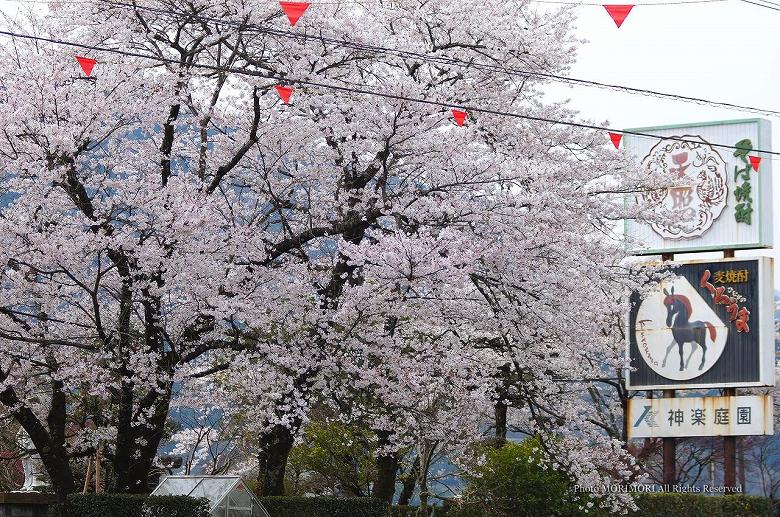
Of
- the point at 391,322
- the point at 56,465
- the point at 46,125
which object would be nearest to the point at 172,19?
the point at 46,125

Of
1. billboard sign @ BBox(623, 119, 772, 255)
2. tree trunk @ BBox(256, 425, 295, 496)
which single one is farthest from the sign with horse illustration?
tree trunk @ BBox(256, 425, 295, 496)

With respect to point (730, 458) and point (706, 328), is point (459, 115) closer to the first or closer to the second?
point (706, 328)

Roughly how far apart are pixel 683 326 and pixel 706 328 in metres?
0.52

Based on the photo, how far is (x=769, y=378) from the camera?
21438mm

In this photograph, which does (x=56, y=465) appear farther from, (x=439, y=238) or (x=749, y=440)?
(x=749, y=440)

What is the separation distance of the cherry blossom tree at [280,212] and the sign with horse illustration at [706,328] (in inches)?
301

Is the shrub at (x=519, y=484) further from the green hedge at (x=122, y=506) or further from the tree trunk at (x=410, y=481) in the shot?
the green hedge at (x=122, y=506)

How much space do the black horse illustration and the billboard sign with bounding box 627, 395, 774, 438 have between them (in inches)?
33.4

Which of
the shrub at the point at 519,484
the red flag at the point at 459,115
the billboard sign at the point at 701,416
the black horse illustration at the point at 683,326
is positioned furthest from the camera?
the black horse illustration at the point at 683,326

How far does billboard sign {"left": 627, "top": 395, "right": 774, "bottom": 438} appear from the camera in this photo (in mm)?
21297

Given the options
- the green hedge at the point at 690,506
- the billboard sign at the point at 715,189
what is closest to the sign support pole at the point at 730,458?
the green hedge at the point at 690,506

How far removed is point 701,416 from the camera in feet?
71.7

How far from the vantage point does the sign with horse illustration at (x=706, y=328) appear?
21.7 m

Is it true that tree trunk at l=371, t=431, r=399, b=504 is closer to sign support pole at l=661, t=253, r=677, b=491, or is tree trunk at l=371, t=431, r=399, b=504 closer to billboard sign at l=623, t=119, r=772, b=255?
billboard sign at l=623, t=119, r=772, b=255
